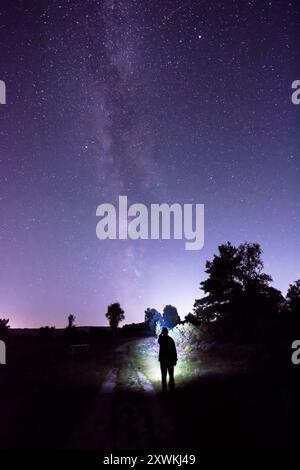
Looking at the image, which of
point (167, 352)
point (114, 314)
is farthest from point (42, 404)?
point (114, 314)

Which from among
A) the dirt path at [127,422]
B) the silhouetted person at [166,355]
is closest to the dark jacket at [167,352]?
the silhouetted person at [166,355]

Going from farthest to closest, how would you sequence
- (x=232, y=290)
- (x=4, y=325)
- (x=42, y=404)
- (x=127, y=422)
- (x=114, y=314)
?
1. (x=114, y=314)
2. (x=4, y=325)
3. (x=232, y=290)
4. (x=42, y=404)
5. (x=127, y=422)

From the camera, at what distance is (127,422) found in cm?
748

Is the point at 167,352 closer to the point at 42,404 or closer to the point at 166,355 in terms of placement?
the point at 166,355

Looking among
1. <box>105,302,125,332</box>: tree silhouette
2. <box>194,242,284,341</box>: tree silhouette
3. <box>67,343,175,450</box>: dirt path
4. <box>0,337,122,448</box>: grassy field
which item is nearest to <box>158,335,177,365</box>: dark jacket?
<box>67,343,175,450</box>: dirt path

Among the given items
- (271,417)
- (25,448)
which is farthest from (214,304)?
(25,448)

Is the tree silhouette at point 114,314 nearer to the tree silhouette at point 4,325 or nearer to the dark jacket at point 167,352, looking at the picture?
the tree silhouette at point 4,325

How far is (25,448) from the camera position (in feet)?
20.9

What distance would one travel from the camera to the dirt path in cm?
619

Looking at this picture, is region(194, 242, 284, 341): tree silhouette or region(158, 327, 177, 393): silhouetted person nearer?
region(158, 327, 177, 393): silhouetted person

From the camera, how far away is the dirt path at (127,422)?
6191 mm

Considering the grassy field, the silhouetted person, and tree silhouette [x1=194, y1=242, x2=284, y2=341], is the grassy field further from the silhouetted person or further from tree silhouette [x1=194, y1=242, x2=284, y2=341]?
tree silhouette [x1=194, y1=242, x2=284, y2=341]
